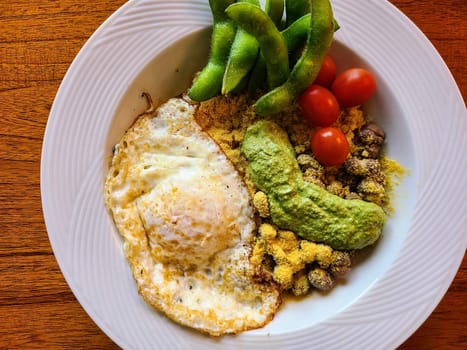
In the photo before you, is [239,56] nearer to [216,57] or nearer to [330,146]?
[216,57]

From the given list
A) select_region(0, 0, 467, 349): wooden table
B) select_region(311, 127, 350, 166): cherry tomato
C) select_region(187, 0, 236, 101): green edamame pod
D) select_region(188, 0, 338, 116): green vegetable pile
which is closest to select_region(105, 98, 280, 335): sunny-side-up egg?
select_region(187, 0, 236, 101): green edamame pod

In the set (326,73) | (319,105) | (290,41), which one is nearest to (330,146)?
(319,105)

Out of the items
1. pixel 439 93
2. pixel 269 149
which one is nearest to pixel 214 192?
pixel 269 149

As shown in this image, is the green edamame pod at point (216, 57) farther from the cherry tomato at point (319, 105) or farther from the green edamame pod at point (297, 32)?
the cherry tomato at point (319, 105)

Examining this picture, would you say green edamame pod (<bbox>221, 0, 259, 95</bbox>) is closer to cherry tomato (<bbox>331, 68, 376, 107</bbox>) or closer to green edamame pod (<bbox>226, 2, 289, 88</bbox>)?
green edamame pod (<bbox>226, 2, 289, 88</bbox>)

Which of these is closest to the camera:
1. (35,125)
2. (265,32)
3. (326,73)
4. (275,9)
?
(265,32)

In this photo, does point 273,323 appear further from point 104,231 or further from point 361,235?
point 104,231
